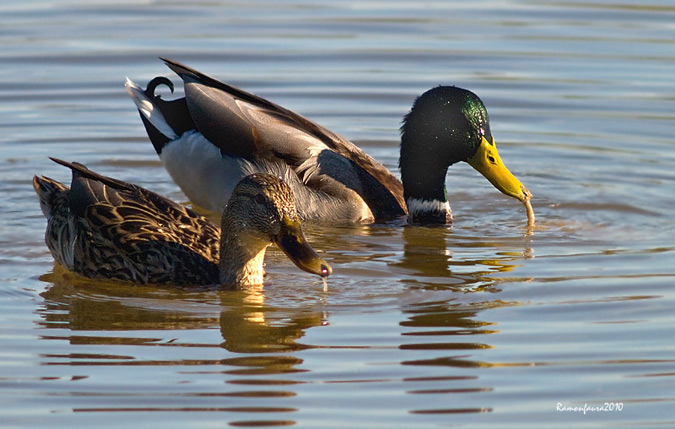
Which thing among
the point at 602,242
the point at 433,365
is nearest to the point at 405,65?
the point at 602,242

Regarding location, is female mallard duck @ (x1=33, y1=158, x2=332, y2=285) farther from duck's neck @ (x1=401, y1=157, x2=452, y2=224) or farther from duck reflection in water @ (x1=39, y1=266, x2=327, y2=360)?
duck's neck @ (x1=401, y1=157, x2=452, y2=224)

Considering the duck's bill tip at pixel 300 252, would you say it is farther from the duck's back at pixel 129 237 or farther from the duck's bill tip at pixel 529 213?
the duck's bill tip at pixel 529 213

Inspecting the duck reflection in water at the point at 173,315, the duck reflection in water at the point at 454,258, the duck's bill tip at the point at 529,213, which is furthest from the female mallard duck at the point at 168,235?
the duck's bill tip at the point at 529,213

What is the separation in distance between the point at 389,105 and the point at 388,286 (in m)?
5.51

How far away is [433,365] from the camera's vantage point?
699 centimetres

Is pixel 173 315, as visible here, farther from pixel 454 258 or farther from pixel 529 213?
pixel 529 213

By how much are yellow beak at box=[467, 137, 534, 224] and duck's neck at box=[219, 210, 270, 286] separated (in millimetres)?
2829

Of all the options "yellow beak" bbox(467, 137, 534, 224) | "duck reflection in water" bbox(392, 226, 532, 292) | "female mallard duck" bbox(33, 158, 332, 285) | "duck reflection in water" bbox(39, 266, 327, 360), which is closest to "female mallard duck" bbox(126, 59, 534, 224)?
"yellow beak" bbox(467, 137, 534, 224)

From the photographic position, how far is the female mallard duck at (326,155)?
10.8 m

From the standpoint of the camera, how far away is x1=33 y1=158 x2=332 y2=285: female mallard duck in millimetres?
8281

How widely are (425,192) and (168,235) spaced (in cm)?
288

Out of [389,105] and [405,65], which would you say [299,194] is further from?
[405,65]

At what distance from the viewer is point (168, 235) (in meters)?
8.68

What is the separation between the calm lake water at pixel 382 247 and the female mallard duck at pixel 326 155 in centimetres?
34
